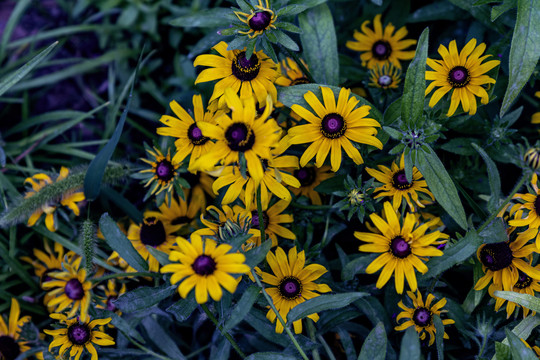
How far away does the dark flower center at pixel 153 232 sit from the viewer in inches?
75.9

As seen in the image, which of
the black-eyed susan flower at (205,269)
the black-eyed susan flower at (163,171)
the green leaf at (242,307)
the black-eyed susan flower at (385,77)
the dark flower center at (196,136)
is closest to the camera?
the black-eyed susan flower at (205,269)

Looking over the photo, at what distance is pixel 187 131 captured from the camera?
70.1 inches

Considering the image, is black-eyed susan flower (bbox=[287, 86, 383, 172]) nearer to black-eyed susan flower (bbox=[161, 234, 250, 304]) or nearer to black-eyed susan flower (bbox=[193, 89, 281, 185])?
black-eyed susan flower (bbox=[193, 89, 281, 185])

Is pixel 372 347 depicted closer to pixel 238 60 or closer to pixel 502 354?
pixel 502 354

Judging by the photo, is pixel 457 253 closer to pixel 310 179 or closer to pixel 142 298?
pixel 310 179

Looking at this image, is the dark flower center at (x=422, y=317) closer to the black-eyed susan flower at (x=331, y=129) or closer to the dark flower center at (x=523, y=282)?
the dark flower center at (x=523, y=282)

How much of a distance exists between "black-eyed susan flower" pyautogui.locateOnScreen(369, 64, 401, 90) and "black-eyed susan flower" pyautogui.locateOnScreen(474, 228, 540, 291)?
71cm

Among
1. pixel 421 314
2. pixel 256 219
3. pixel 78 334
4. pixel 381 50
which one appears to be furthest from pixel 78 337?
pixel 381 50

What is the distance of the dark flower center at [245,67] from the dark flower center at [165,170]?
0.44 m

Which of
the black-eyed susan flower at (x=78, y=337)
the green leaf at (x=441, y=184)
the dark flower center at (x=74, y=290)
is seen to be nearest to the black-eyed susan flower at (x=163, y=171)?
the dark flower center at (x=74, y=290)

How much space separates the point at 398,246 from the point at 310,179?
53 cm

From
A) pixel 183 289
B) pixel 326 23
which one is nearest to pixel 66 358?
pixel 183 289

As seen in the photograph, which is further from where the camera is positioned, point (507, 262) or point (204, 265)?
point (507, 262)

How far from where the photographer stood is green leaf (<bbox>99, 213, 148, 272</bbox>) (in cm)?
167
